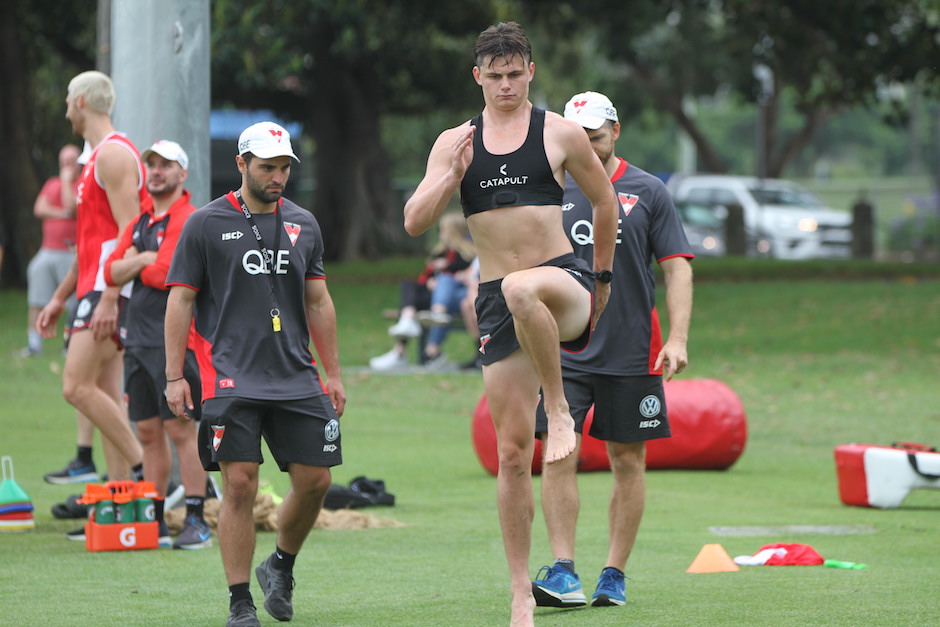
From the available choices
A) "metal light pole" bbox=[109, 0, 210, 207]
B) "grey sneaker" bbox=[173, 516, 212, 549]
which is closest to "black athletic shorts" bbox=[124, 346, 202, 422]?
"grey sneaker" bbox=[173, 516, 212, 549]

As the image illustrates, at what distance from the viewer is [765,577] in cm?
778

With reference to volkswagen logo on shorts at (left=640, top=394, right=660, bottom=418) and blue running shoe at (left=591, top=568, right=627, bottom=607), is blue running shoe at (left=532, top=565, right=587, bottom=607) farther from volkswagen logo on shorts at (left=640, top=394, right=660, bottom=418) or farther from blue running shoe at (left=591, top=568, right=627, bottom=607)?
volkswagen logo on shorts at (left=640, top=394, right=660, bottom=418)

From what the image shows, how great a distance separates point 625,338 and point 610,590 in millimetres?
1154

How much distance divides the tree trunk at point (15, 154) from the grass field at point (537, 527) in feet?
23.1

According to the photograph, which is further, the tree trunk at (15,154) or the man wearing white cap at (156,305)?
the tree trunk at (15,154)

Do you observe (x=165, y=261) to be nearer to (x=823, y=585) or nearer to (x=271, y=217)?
(x=271, y=217)

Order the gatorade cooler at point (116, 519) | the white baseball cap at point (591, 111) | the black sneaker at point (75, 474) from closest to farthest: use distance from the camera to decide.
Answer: the white baseball cap at point (591, 111), the gatorade cooler at point (116, 519), the black sneaker at point (75, 474)

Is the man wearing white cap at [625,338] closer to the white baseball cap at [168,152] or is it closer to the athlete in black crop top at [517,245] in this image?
the athlete in black crop top at [517,245]

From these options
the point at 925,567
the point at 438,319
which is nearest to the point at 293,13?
the point at 438,319

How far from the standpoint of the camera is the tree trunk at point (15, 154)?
28312mm

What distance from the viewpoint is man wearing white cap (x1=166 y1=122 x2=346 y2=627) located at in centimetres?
654

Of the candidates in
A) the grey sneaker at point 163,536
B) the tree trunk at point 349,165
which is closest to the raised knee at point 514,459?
the grey sneaker at point 163,536

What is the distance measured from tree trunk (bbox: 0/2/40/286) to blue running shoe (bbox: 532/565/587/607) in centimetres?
2304

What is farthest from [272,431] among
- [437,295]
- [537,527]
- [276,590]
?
[437,295]
